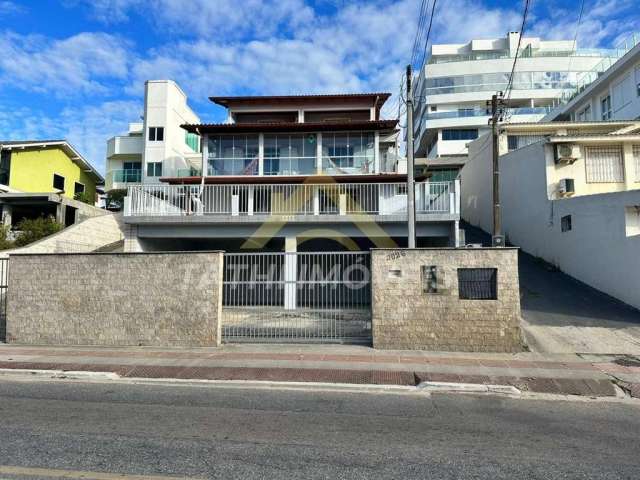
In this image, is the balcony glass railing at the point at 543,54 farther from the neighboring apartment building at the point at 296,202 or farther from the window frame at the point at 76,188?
the window frame at the point at 76,188

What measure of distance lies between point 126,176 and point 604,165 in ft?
107

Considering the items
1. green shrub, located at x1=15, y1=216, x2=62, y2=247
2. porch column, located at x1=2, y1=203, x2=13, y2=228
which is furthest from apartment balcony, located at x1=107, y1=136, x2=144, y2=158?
green shrub, located at x1=15, y1=216, x2=62, y2=247

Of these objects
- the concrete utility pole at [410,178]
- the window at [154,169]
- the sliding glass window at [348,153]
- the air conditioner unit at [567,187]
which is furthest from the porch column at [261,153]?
the air conditioner unit at [567,187]

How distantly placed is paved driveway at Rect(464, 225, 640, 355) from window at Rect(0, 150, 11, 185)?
3066 centimetres

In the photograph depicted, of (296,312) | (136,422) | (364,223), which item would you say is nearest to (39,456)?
(136,422)

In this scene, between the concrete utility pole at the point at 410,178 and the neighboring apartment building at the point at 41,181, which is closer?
the concrete utility pole at the point at 410,178

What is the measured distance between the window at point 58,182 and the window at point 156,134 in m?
6.97

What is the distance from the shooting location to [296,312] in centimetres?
1045

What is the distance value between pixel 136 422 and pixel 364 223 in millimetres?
11495

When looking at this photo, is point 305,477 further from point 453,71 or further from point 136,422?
point 453,71

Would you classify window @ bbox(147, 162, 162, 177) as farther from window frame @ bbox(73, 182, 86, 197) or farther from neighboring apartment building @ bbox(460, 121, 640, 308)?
neighboring apartment building @ bbox(460, 121, 640, 308)

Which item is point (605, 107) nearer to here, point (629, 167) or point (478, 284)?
point (629, 167)

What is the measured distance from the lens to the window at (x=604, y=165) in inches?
696

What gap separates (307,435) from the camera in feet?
15.3
